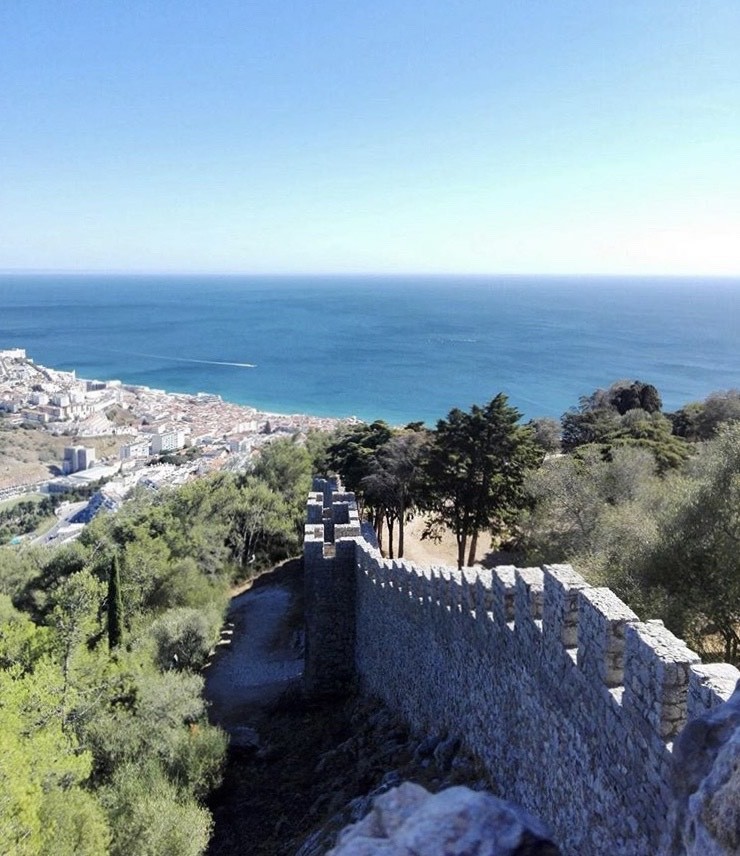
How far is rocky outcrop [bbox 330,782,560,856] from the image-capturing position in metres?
2.29

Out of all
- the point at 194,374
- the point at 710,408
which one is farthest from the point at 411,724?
the point at 194,374

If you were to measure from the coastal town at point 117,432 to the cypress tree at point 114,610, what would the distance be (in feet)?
84.6

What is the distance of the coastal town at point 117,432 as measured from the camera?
50719 millimetres

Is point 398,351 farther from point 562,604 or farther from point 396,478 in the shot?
point 562,604

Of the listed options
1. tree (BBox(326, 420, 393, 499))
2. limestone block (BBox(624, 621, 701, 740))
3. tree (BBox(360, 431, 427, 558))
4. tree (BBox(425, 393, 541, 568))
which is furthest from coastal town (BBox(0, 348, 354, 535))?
limestone block (BBox(624, 621, 701, 740))

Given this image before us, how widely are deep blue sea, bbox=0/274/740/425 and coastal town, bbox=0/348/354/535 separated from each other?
7.79 m

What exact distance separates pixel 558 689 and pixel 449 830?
2381 mm

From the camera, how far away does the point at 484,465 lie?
15.7 meters

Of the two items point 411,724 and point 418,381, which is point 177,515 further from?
point 418,381

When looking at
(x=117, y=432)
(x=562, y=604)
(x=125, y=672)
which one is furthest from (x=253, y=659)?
(x=117, y=432)

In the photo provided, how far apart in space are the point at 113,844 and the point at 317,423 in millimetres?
50464

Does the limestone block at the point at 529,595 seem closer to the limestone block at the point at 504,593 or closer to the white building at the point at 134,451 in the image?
the limestone block at the point at 504,593

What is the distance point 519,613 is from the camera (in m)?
5.16

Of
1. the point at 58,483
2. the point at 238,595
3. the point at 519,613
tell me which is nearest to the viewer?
the point at 519,613
